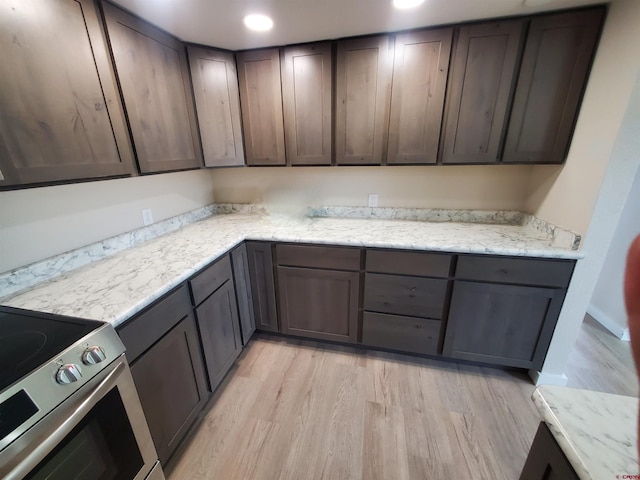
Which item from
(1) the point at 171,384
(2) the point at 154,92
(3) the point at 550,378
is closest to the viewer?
(1) the point at 171,384

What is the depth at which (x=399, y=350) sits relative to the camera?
6.66 ft

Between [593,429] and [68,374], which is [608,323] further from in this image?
[68,374]

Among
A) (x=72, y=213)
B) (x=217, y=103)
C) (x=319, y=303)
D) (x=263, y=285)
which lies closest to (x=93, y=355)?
(x=72, y=213)

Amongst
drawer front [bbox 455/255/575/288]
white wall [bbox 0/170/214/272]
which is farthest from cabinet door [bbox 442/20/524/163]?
white wall [bbox 0/170/214/272]

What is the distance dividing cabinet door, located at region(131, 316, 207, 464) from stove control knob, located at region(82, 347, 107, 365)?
10.8 inches

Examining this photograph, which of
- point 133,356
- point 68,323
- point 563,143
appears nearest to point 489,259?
point 563,143

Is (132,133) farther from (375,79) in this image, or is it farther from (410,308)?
(410,308)

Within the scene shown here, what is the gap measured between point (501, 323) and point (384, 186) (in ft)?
4.21

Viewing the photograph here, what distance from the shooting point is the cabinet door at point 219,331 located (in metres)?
1.54

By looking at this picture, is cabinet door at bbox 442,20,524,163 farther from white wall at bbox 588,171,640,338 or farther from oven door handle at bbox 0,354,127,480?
oven door handle at bbox 0,354,127,480

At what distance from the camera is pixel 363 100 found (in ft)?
6.02

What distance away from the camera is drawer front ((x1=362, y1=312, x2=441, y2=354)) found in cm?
188

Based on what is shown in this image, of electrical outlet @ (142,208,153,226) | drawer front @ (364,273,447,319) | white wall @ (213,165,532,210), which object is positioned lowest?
drawer front @ (364,273,447,319)

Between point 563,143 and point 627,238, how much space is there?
129cm
